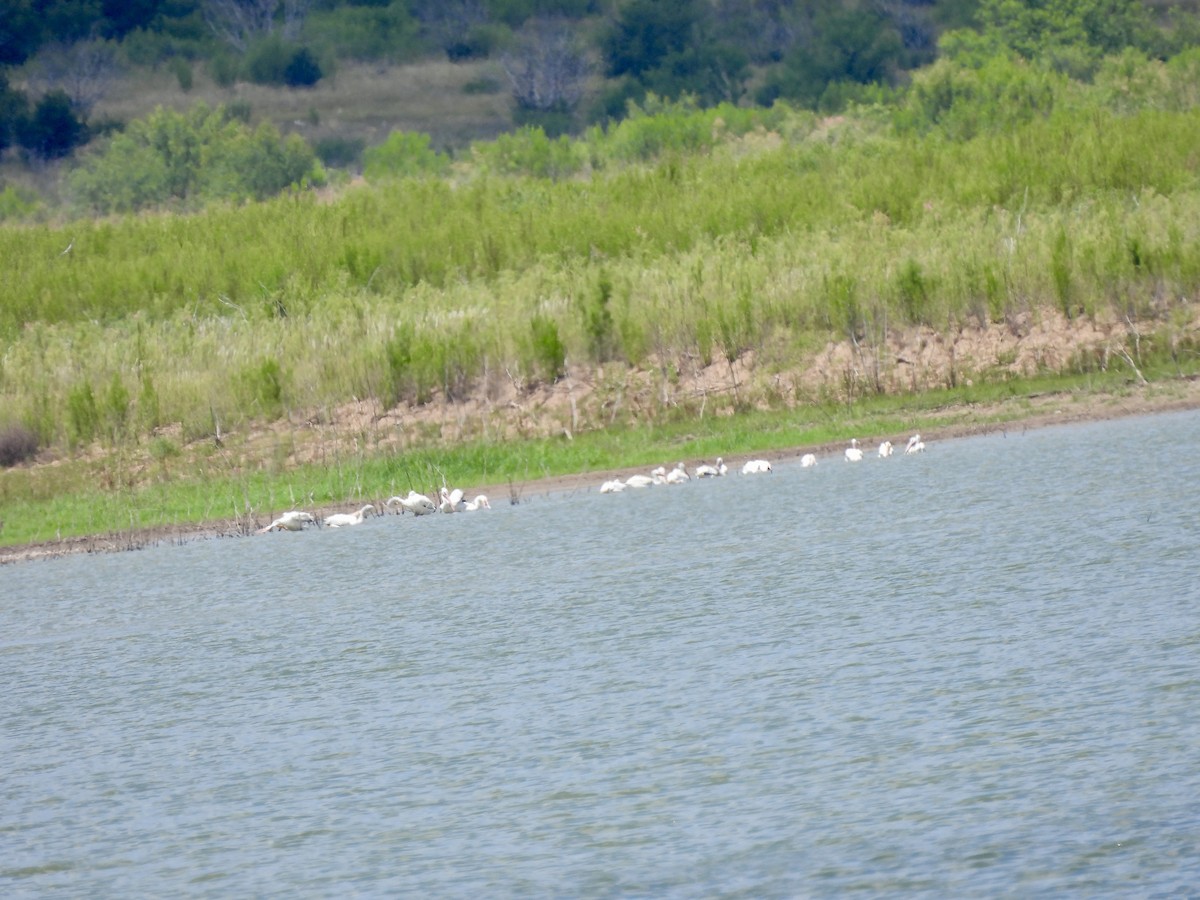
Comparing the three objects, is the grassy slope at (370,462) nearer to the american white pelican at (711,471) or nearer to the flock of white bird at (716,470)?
the flock of white bird at (716,470)

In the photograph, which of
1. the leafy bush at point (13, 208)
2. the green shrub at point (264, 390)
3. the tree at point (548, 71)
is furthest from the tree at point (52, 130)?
the green shrub at point (264, 390)

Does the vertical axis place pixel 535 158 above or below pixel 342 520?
above

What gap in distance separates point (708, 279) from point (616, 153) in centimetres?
1667

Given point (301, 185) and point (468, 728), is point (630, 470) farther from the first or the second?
point (301, 185)

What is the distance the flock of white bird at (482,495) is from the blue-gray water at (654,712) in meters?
2.45

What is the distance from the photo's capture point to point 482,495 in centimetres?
1958

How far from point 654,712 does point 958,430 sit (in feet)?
40.2

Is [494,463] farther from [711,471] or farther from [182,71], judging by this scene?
[182,71]

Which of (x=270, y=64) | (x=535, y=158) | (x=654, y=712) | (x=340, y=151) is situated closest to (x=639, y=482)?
(x=654, y=712)

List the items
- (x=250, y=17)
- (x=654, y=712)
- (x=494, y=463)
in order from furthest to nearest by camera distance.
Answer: (x=250, y=17)
(x=494, y=463)
(x=654, y=712)

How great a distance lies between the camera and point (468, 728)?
9.17 metres

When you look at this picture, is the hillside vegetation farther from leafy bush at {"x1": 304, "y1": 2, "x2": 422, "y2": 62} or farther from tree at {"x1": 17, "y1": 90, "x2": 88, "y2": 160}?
leafy bush at {"x1": 304, "y1": 2, "x2": 422, "y2": 62}

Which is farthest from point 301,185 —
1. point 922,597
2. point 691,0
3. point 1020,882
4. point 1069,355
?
point 1020,882

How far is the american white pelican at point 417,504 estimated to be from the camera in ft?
62.5
